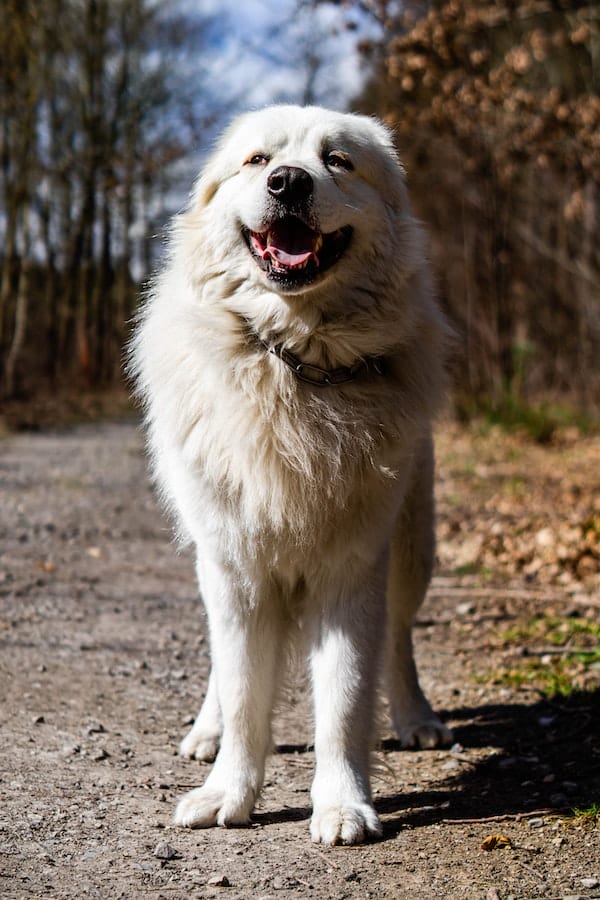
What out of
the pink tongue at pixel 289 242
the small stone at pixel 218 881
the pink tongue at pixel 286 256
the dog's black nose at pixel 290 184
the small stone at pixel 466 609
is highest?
the dog's black nose at pixel 290 184

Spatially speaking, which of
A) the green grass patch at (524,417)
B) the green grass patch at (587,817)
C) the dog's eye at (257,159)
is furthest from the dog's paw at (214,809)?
the green grass patch at (524,417)

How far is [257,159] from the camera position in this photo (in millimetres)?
2967

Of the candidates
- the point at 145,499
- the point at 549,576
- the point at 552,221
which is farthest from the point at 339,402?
the point at 552,221

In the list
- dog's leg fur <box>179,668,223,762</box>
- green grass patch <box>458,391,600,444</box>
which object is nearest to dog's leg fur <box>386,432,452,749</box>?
dog's leg fur <box>179,668,223,762</box>

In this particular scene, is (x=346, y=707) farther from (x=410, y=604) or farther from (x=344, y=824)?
(x=410, y=604)

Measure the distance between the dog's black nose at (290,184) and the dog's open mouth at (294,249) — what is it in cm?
6

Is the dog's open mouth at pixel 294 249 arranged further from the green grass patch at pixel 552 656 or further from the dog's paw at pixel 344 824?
the green grass patch at pixel 552 656

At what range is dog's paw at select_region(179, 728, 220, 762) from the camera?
132 inches

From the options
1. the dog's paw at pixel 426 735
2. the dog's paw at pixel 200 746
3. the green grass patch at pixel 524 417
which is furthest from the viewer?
the green grass patch at pixel 524 417

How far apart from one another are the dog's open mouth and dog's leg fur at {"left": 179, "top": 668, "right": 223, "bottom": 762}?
1446 mm

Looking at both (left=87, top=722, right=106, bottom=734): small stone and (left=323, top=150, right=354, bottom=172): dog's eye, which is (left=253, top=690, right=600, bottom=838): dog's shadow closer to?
(left=87, top=722, right=106, bottom=734): small stone

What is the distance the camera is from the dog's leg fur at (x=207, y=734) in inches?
133

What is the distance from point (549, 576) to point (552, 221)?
34.7ft

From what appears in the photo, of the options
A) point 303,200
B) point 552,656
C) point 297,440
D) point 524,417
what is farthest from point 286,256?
point 524,417
